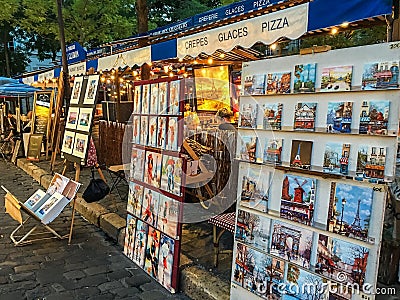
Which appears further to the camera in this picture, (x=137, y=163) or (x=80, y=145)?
(x=80, y=145)

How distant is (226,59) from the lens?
28.5 feet

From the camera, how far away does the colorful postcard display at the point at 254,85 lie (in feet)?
8.59

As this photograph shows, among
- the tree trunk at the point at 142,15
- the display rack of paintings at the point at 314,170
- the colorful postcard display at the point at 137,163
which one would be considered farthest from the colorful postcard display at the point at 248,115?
the tree trunk at the point at 142,15

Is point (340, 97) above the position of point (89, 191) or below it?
above

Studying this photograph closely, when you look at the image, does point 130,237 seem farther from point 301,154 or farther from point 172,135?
point 301,154

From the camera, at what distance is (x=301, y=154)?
237 centimetres

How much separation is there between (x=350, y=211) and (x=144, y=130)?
2.40 metres

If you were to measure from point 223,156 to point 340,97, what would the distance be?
9.05 feet

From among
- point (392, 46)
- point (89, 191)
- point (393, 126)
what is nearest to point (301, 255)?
point (393, 126)

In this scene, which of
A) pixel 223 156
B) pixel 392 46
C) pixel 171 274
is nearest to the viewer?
pixel 392 46

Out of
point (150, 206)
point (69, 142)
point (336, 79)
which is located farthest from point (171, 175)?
point (69, 142)

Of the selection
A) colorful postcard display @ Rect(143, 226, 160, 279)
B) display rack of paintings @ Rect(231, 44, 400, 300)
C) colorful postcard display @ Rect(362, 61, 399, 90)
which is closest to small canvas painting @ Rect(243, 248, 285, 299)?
display rack of paintings @ Rect(231, 44, 400, 300)

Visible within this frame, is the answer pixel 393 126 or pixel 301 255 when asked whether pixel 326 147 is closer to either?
pixel 393 126

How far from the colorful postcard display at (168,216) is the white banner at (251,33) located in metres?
1.90
